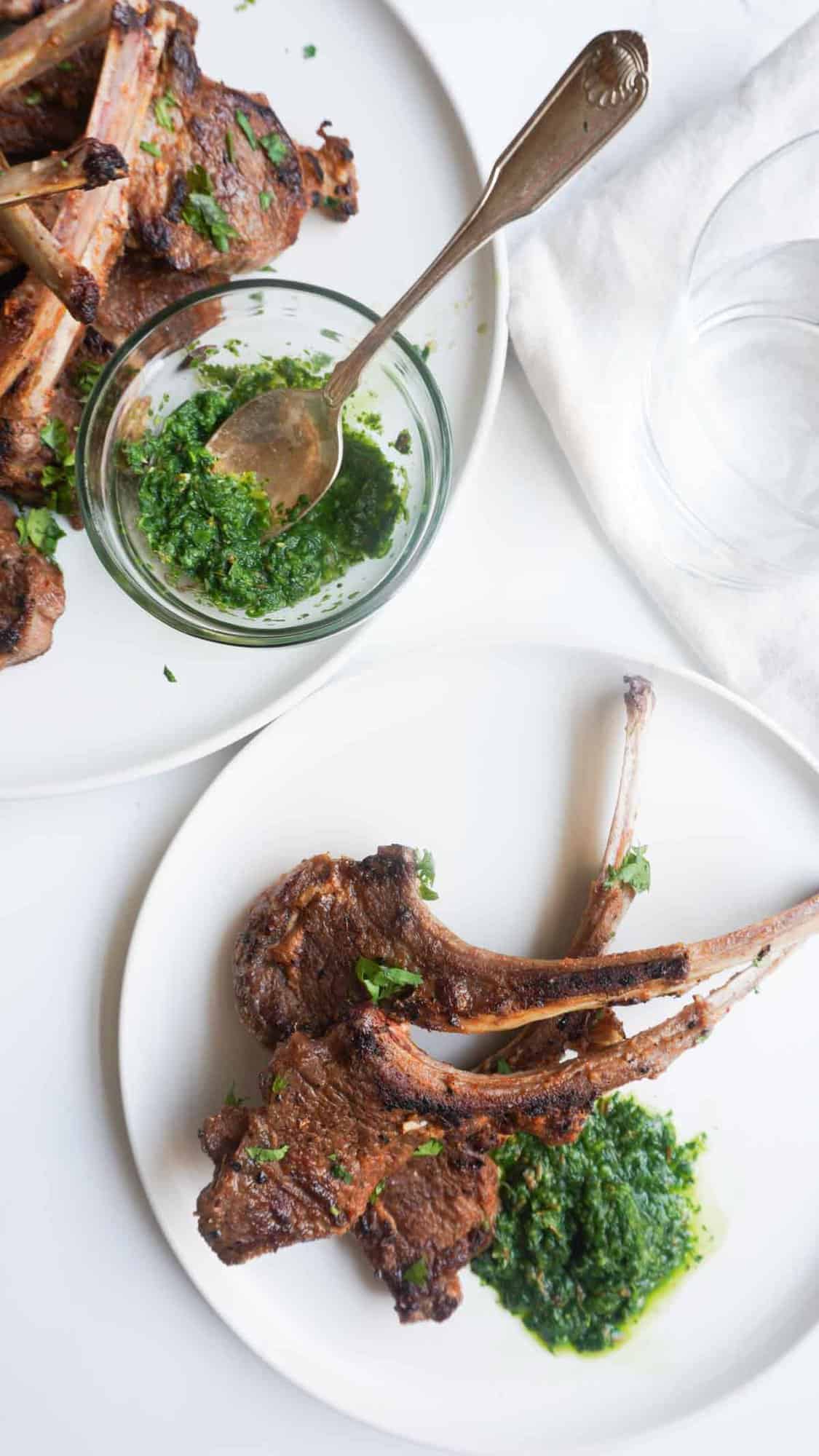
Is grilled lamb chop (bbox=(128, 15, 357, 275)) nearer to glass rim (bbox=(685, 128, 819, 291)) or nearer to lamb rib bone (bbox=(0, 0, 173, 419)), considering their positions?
lamb rib bone (bbox=(0, 0, 173, 419))

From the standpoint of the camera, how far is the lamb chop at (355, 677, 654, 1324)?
8.09 ft

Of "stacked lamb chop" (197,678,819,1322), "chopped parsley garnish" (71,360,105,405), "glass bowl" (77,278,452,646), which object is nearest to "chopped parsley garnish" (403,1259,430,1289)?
"stacked lamb chop" (197,678,819,1322)

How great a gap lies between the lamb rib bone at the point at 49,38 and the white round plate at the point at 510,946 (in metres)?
1.26

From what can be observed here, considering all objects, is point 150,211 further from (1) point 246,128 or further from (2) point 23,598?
(2) point 23,598

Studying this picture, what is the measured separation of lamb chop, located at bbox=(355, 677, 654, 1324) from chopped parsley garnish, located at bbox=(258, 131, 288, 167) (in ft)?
4.18

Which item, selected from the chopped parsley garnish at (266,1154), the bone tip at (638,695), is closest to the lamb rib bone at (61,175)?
the bone tip at (638,695)

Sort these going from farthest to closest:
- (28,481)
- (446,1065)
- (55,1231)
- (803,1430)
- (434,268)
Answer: (803,1430) < (55,1231) < (446,1065) < (28,481) < (434,268)

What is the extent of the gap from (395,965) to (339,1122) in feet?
1.07

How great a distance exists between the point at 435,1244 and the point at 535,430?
Answer: 69.9 inches

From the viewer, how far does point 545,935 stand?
8.73 feet

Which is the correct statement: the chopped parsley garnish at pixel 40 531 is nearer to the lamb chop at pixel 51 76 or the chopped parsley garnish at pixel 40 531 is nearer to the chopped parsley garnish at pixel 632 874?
the lamb chop at pixel 51 76

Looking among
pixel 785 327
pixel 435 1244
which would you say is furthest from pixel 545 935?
pixel 785 327

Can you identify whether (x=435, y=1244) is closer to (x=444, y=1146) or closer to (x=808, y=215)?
(x=444, y=1146)

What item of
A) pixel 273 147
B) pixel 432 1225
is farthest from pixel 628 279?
pixel 432 1225
